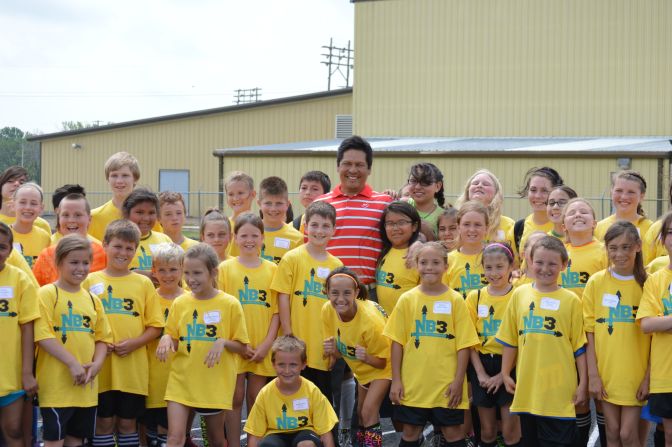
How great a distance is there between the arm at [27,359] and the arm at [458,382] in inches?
119

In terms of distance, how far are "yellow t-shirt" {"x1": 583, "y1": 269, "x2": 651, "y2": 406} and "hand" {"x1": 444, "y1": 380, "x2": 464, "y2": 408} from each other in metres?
1.02

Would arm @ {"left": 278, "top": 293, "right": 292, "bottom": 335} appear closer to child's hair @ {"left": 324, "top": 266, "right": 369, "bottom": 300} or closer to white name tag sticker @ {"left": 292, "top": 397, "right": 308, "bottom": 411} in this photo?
child's hair @ {"left": 324, "top": 266, "right": 369, "bottom": 300}

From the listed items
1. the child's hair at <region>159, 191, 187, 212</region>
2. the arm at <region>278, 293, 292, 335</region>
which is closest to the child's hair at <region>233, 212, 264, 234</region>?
the arm at <region>278, 293, 292, 335</region>

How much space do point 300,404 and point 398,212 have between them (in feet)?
5.70

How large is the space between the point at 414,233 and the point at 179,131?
3567cm

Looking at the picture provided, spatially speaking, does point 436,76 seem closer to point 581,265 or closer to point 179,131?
point 179,131

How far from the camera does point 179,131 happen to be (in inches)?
1624

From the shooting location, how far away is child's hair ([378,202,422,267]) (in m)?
6.82

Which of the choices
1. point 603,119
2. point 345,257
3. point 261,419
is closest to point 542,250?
point 345,257

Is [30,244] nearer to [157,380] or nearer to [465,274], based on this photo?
[157,380]

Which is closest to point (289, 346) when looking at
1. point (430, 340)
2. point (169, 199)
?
point (430, 340)

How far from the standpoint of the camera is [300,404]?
6258 mm

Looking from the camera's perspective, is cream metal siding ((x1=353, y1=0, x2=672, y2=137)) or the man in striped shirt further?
cream metal siding ((x1=353, y1=0, x2=672, y2=137))

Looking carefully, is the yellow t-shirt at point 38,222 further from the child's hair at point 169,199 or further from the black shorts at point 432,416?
the black shorts at point 432,416
